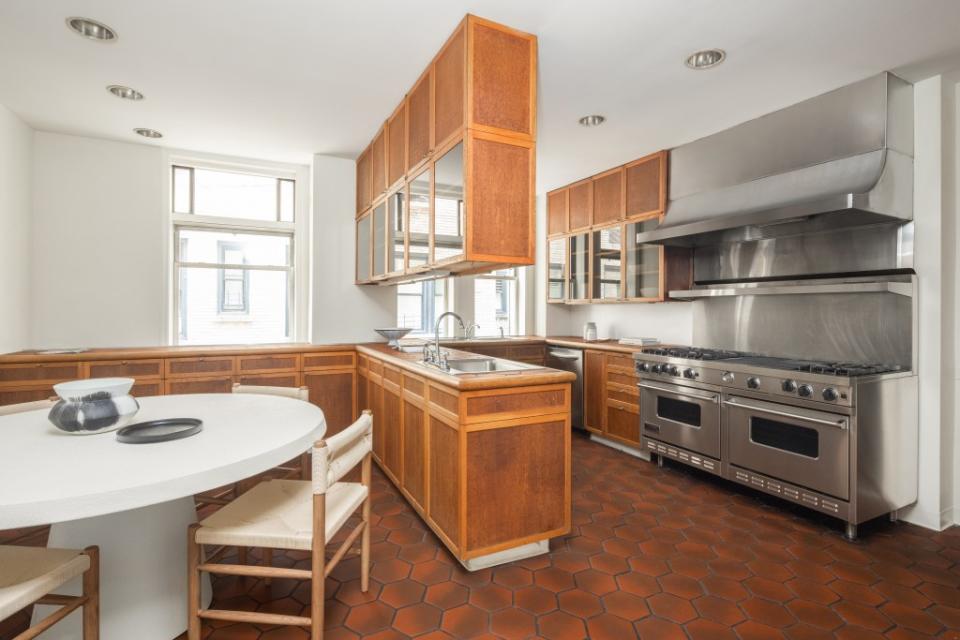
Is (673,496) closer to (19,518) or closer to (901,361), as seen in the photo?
(901,361)

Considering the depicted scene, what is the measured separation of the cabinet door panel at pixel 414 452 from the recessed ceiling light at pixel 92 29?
260cm

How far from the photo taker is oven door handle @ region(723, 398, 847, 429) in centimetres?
261

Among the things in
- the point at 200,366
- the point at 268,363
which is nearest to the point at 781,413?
the point at 268,363

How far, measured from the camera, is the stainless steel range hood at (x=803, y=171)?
2.74 m

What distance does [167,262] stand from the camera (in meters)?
4.44

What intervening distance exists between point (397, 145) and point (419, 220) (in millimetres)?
832

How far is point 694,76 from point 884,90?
106cm

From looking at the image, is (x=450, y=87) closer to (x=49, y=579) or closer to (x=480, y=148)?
(x=480, y=148)

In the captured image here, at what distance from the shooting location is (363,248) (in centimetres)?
457

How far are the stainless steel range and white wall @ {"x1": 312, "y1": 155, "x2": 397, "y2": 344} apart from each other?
3014 mm

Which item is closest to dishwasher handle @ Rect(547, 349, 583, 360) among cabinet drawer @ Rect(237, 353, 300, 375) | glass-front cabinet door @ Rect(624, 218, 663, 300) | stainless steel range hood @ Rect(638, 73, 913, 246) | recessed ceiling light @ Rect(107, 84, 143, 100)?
glass-front cabinet door @ Rect(624, 218, 663, 300)

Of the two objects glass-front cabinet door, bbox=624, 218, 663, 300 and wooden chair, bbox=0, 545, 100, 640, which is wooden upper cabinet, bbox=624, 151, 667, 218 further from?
wooden chair, bbox=0, 545, 100, 640

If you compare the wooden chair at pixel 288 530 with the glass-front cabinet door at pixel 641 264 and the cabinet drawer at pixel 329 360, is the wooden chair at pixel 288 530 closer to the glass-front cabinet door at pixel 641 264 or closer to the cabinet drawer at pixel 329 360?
the cabinet drawer at pixel 329 360

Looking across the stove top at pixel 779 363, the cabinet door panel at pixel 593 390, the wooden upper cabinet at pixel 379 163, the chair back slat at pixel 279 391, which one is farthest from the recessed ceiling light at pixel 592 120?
the chair back slat at pixel 279 391
